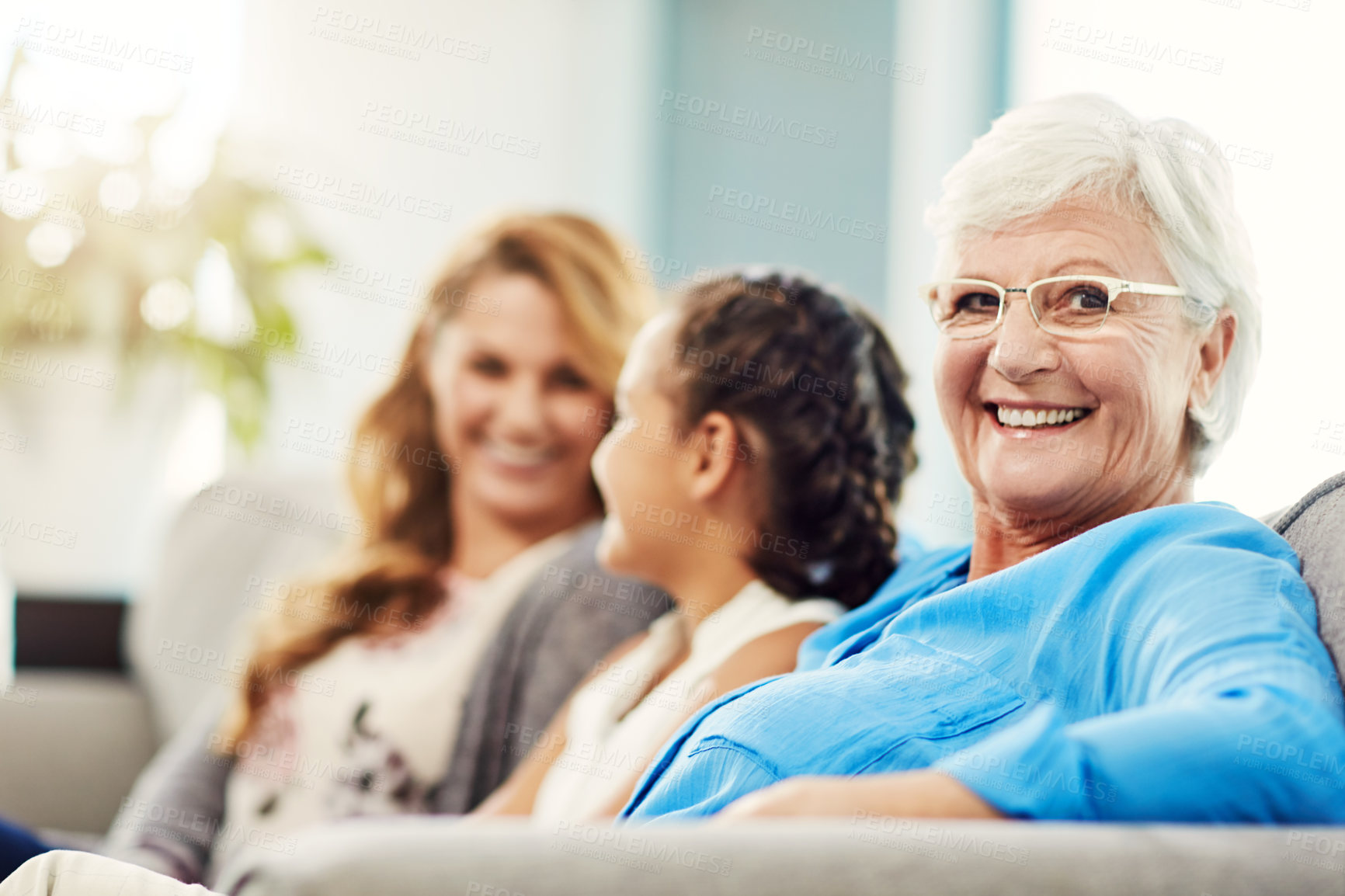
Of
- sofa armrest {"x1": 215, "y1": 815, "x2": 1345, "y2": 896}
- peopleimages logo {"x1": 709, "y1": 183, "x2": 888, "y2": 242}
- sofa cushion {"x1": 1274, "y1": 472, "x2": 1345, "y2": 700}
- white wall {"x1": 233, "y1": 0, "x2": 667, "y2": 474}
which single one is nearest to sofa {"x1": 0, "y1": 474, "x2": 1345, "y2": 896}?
sofa armrest {"x1": 215, "y1": 815, "x2": 1345, "y2": 896}

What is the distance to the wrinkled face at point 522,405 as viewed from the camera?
5.50 ft

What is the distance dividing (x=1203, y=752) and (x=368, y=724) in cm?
119

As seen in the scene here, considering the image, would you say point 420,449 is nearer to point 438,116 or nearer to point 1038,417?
point 1038,417

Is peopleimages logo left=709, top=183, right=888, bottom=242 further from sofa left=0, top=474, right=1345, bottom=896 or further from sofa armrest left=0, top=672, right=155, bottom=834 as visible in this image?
sofa left=0, top=474, right=1345, bottom=896

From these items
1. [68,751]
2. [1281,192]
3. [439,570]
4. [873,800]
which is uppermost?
[1281,192]

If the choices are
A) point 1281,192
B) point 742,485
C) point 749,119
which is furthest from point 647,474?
point 749,119

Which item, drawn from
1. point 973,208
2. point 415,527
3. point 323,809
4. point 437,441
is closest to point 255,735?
point 323,809

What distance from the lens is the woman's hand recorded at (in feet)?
2.06

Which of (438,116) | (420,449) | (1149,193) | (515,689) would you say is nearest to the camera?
(1149,193)

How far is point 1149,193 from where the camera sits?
3.10 ft

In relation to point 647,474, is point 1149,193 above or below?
above

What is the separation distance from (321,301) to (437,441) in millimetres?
1547

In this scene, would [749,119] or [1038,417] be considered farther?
[749,119]

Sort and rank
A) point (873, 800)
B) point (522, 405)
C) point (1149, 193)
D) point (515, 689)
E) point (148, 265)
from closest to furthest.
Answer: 1. point (873, 800)
2. point (1149, 193)
3. point (515, 689)
4. point (522, 405)
5. point (148, 265)
